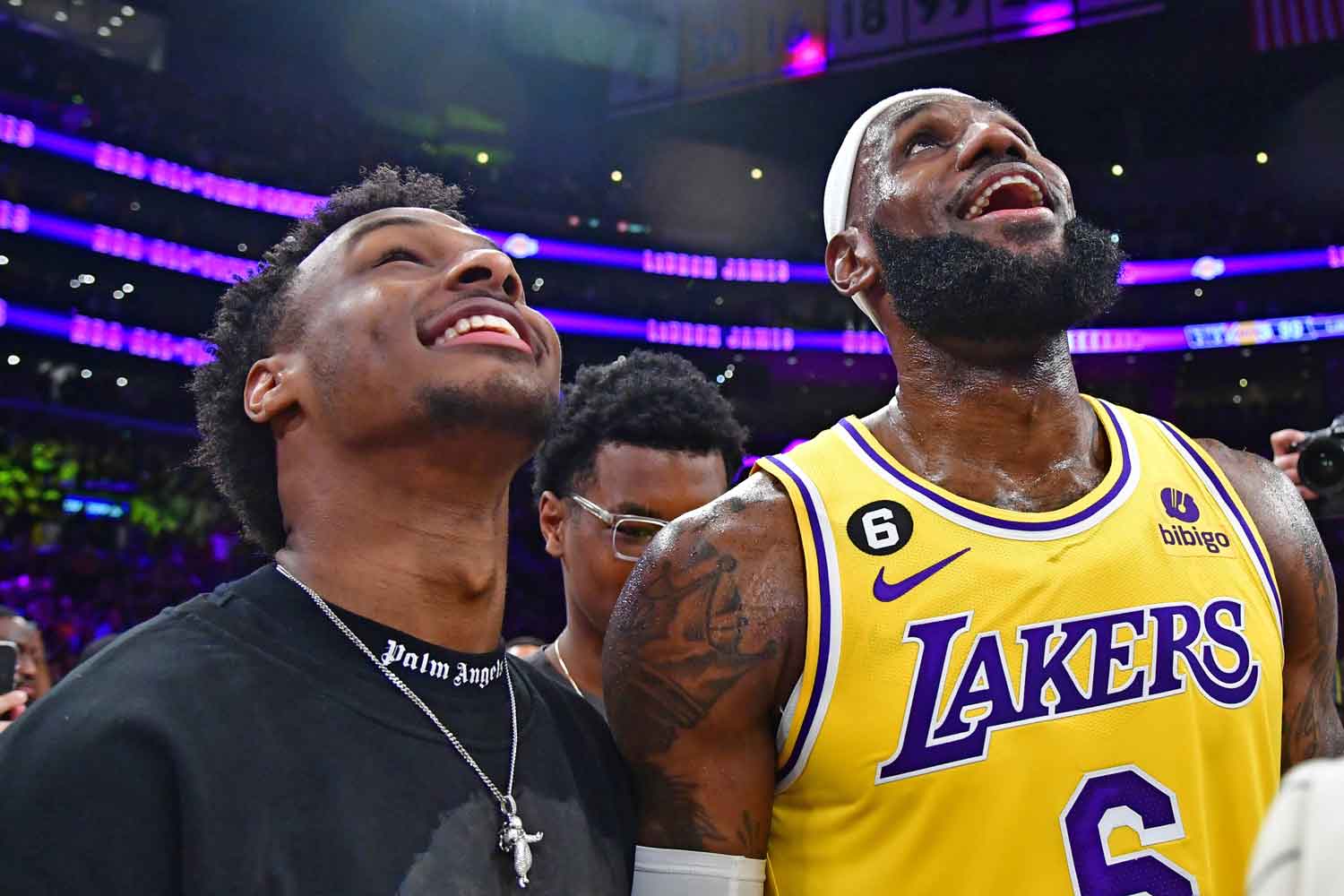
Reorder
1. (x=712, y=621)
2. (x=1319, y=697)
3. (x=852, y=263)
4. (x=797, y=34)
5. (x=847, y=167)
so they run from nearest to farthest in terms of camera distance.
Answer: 1. (x=712, y=621)
2. (x=1319, y=697)
3. (x=852, y=263)
4. (x=847, y=167)
5. (x=797, y=34)

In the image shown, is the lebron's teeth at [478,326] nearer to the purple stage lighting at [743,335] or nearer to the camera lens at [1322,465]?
the camera lens at [1322,465]

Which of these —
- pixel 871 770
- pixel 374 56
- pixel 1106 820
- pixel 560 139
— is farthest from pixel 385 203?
pixel 560 139

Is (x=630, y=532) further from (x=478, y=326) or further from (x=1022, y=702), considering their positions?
(x=1022, y=702)

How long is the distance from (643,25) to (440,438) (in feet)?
52.3

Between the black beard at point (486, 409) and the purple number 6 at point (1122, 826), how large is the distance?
1.07m

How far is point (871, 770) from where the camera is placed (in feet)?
6.22

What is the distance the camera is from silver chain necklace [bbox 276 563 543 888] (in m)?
1.68

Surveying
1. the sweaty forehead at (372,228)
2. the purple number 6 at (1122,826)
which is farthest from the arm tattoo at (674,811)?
the sweaty forehead at (372,228)

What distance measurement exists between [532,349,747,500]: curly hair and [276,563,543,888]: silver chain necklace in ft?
5.95

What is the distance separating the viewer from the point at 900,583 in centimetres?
200

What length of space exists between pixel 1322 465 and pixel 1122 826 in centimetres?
162

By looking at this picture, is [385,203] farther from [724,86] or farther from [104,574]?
[104,574]

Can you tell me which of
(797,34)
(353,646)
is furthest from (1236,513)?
(797,34)

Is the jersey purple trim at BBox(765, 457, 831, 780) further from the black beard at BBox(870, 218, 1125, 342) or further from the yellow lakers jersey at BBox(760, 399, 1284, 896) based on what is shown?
the black beard at BBox(870, 218, 1125, 342)
